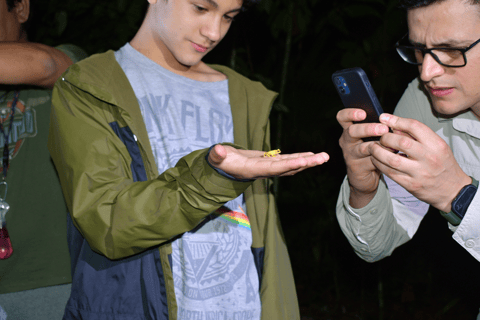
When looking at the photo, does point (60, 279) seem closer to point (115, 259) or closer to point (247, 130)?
point (115, 259)

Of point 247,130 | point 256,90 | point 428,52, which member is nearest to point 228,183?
point 247,130

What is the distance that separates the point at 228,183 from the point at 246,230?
0.45 metres

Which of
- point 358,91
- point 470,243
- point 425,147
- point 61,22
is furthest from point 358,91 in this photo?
point 61,22

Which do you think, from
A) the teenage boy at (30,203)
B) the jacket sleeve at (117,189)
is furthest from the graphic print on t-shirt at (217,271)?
the teenage boy at (30,203)

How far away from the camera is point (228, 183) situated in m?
1.09

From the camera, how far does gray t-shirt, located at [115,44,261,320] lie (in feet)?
4.47

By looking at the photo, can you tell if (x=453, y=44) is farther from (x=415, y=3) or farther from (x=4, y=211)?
(x=4, y=211)

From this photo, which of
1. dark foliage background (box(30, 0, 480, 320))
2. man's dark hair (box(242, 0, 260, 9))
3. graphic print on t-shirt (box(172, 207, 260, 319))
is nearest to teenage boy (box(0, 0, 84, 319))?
graphic print on t-shirt (box(172, 207, 260, 319))

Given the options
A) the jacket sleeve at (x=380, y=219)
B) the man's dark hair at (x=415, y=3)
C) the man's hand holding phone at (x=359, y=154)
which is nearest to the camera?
the man's hand holding phone at (x=359, y=154)

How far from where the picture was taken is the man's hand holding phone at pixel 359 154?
1.23 metres

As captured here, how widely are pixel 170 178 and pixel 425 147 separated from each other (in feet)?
2.32

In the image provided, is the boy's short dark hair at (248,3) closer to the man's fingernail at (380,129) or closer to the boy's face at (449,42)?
the boy's face at (449,42)

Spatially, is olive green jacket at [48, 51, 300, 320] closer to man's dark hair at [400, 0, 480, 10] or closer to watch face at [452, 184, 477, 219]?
watch face at [452, 184, 477, 219]

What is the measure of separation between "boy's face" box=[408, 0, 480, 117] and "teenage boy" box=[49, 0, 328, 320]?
0.61m
